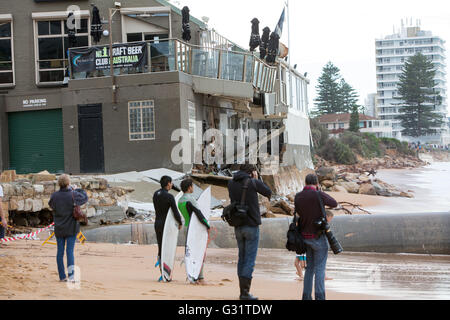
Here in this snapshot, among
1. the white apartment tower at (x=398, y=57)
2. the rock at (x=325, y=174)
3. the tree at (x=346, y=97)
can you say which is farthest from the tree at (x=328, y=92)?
the rock at (x=325, y=174)

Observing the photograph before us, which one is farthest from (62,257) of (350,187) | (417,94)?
(417,94)

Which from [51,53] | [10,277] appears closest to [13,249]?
[10,277]

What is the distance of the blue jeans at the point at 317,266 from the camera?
7.62 m

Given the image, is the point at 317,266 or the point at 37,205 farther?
the point at 37,205

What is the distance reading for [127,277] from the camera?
992 cm

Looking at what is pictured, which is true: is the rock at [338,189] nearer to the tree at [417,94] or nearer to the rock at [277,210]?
the rock at [277,210]

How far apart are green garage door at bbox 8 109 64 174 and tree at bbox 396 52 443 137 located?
9817 centimetres

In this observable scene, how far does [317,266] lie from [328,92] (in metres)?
116

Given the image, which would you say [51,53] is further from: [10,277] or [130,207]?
[10,277]

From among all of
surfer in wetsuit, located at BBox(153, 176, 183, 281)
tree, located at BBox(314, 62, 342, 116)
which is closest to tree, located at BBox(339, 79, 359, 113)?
tree, located at BBox(314, 62, 342, 116)

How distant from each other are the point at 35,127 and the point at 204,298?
19572 mm

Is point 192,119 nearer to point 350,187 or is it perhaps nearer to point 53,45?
point 53,45

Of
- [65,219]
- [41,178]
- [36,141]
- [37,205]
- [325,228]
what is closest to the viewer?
[325,228]

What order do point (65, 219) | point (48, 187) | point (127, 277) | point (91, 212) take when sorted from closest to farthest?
point (65, 219) → point (127, 277) → point (48, 187) → point (91, 212)
